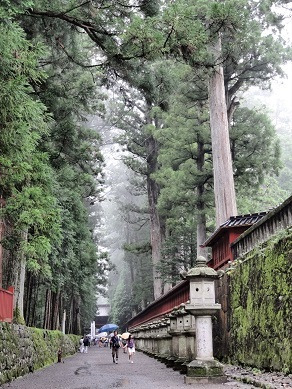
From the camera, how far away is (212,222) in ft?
93.1

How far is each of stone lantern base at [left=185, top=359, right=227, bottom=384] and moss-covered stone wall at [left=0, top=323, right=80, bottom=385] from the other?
3.99 meters

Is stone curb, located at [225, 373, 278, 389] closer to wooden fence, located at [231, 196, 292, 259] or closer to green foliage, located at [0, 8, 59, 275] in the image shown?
wooden fence, located at [231, 196, 292, 259]

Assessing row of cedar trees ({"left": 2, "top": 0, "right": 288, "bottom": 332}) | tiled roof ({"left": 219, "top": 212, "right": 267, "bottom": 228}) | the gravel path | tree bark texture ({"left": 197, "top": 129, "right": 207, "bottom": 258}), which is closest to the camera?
the gravel path

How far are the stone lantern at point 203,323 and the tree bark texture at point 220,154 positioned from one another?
7.53 meters

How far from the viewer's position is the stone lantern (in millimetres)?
7297

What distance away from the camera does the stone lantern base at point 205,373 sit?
7141mm

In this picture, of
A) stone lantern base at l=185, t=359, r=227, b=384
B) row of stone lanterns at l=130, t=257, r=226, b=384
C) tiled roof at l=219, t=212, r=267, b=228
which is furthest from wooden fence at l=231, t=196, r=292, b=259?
stone lantern base at l=185, t=359, r=227, b=384

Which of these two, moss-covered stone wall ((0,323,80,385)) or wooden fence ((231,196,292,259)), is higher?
wooden fence ((231,196,292,259))

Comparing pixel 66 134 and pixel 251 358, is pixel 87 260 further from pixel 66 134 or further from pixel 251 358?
pixel 251 358

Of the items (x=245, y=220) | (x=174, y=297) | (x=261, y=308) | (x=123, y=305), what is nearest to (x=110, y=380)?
(x=261, y=308)

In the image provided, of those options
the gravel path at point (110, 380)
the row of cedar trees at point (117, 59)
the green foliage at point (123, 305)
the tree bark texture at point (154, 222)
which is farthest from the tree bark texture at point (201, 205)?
the green foliage at point (123, 305)

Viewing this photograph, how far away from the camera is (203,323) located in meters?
7.83

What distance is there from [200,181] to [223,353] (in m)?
11.5

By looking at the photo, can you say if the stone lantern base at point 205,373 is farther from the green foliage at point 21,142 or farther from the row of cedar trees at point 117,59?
the row of cedar trees at point 117,59
